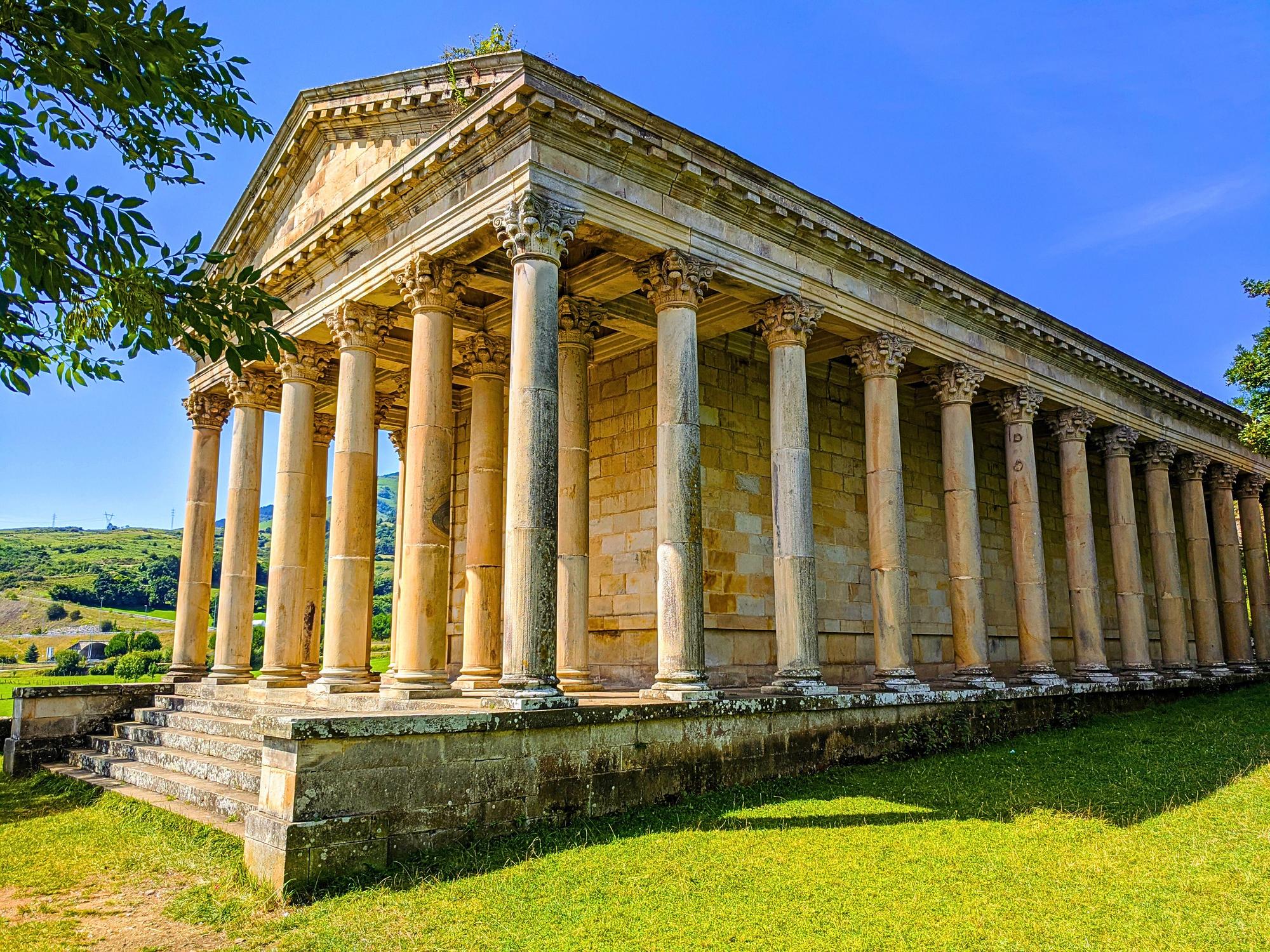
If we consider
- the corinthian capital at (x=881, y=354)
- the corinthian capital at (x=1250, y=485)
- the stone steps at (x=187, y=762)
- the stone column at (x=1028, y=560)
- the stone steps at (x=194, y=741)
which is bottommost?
the stone steps at (x=187, y=762)

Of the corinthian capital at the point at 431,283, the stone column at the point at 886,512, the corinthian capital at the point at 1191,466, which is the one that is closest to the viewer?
the corinthian capital at the point at 431,283

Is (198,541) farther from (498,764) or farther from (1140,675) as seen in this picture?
(1140,675)

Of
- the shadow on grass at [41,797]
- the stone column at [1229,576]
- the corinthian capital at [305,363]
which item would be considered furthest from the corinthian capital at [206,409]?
the stone column at [1229,576]

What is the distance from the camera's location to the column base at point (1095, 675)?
22.0 m

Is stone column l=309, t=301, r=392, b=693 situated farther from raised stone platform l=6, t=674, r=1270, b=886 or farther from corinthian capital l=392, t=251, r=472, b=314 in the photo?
corinthian capital l=392, t=251, r=472, b=314

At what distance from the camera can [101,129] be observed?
7566 mm

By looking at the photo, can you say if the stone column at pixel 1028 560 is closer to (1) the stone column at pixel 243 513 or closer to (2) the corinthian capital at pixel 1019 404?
(2) the corinthian capital at pixel 1019 404

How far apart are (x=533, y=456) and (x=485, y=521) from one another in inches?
173

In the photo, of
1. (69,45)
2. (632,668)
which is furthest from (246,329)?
(632,668)

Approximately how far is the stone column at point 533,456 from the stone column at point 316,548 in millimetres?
8875

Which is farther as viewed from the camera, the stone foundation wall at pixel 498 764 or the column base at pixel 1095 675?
the column base at pixel 1095 675

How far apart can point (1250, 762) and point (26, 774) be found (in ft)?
66.6

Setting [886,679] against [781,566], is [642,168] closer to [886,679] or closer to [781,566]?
[781,566]

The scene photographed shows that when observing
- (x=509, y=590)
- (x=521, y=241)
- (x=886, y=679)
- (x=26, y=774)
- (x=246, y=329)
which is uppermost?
(x=521, y=241)
